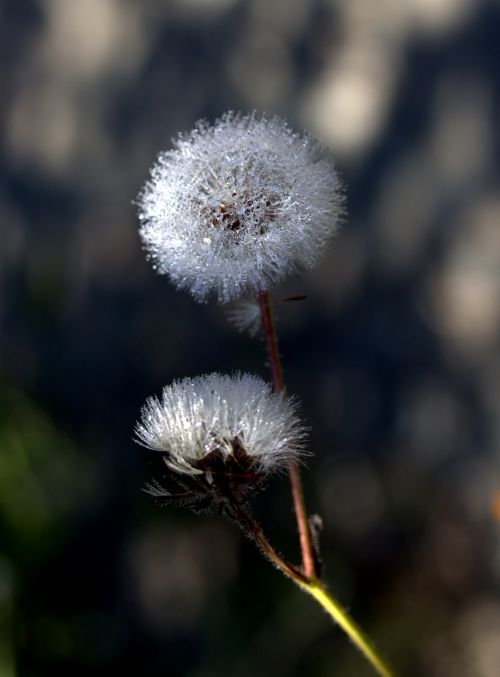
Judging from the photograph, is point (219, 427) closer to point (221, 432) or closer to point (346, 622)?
point (221, 432)

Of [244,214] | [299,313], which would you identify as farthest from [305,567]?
[299,313]

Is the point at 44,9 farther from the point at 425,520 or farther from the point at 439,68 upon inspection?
the point at 425,520

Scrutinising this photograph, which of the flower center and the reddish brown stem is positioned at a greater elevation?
the flower center

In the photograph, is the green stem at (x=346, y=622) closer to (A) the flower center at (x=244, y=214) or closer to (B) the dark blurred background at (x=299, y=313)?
(A) the flower center at (x=244, y=214)

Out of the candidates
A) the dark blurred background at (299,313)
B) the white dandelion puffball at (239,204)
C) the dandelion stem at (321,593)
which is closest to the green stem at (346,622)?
the dandelion stem at (321,593)

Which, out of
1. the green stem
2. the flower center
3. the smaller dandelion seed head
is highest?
the flower center

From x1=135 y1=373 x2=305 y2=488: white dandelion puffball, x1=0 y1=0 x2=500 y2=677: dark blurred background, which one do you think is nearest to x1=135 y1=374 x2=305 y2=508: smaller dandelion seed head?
x1=135 y1=373 x2=305 y2=488: white dandelion puffball

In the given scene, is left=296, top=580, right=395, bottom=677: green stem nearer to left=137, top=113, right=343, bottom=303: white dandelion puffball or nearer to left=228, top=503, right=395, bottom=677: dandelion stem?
left=228, top=503, right=395, bottom=677: dandelion stem
